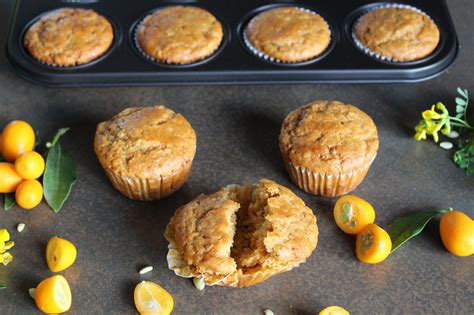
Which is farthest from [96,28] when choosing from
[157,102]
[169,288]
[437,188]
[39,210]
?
[437,188]

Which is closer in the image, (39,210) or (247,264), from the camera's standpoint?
(247,264)

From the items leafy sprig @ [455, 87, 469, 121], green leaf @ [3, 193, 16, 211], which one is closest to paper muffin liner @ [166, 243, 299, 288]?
A: green leaf @ [3, 193, 16, 211]

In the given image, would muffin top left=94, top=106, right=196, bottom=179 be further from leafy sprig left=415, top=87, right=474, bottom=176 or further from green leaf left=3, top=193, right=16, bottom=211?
leafy sprig left=415, top=87, right=474, bottom=176

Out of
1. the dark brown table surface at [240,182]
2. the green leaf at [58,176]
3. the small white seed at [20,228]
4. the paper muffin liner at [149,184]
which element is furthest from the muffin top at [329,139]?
the small white seed at [20,228]

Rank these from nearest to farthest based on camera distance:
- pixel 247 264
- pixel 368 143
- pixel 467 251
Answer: pixel 247 264 → pixel 467 251 → pixel 368 143

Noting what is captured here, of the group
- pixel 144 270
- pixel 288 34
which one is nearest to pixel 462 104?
pixel 288 34

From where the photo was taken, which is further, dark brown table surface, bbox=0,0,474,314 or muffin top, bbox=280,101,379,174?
muffin top, bbox=280,101,379,174

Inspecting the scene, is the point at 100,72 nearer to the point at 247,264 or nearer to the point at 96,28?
the point at 96,28
